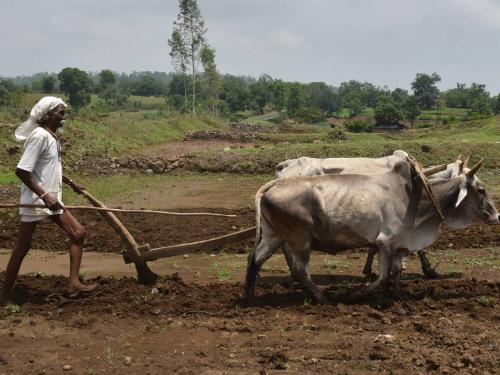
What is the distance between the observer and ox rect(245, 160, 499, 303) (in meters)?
7.34

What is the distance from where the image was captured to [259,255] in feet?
24.6

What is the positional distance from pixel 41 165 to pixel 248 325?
288cm

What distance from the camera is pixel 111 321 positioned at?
6879mm

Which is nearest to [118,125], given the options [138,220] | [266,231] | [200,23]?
[200,23]

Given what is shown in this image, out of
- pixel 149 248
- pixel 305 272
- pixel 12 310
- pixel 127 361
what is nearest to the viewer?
pixel 127 361

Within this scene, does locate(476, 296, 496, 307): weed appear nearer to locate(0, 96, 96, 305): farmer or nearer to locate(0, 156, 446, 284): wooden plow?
locate(0, 156, 446, 284): wooden plow

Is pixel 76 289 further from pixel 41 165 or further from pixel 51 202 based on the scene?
pixel 41 165

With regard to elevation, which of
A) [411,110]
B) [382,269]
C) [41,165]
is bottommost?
[382,269]

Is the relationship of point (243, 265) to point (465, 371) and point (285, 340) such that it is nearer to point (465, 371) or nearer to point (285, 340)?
point (285, 340)

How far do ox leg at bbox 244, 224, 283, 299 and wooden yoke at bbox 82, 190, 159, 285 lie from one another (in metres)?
1.33

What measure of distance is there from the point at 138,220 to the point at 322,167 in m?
5.39

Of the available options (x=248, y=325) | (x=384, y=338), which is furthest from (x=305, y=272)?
(x=384, y=338)

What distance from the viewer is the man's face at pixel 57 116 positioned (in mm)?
7198

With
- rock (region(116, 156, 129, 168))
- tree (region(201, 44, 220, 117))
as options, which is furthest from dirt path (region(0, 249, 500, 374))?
tree (region(201, 44, 220, 117))
